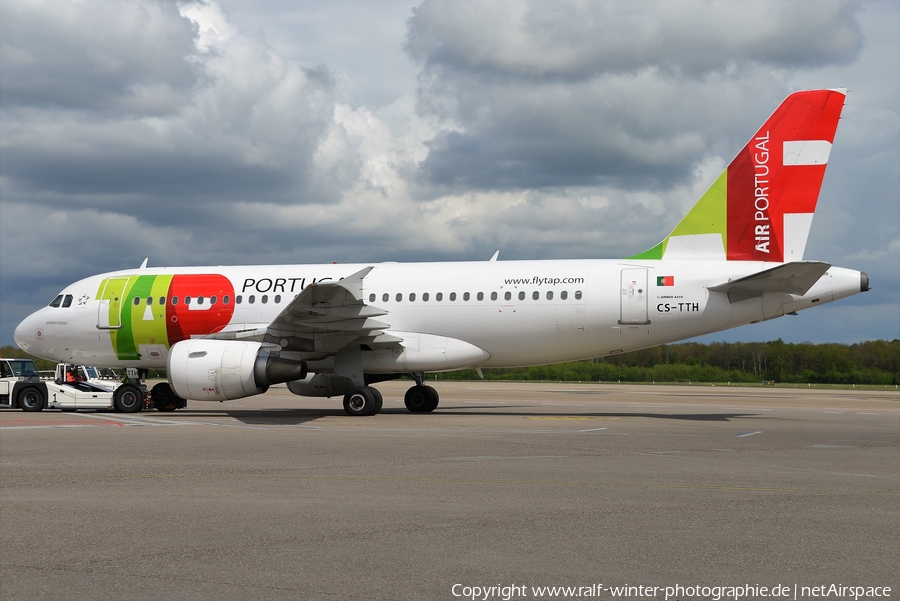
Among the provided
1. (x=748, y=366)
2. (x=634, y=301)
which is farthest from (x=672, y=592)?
(x=748, y=366)

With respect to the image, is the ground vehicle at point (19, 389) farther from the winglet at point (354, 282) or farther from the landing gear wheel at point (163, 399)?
the winglet at point (354, 282)

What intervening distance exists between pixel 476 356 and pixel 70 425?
32.4 ft

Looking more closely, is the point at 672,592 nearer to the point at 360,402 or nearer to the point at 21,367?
the point at 360,402

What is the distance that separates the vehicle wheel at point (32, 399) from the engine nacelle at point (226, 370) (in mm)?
7458

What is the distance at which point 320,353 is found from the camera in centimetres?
2188

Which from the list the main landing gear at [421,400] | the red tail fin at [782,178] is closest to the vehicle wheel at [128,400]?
the main landing gear at [421,400]

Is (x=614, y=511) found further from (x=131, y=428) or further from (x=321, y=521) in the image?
(x=131, y=428)

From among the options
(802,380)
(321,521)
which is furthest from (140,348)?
(802,380)

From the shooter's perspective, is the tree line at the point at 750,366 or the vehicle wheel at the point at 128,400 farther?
the tree line at the point at 750,366

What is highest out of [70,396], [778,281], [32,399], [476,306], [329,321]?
[778,281]

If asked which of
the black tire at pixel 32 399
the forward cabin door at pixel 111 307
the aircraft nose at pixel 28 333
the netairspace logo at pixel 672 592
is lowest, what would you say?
the netairspace logo at pixel 672 592

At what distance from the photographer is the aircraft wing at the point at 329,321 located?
64.3 ft

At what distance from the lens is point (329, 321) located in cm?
2067

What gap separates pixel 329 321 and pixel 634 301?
7565 mm
